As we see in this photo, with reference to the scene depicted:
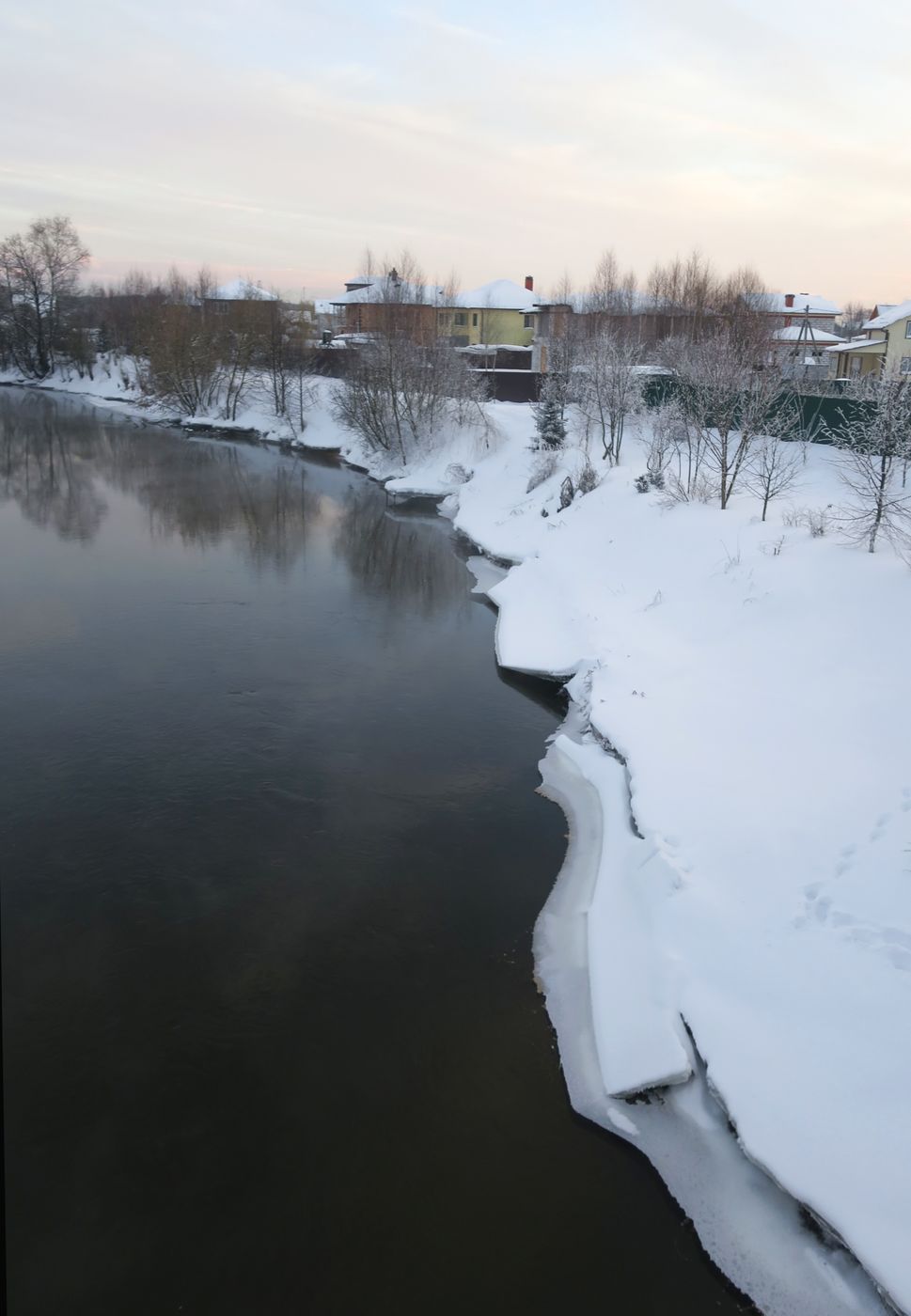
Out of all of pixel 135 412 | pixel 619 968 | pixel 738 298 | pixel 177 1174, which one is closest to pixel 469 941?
pixel 619 968

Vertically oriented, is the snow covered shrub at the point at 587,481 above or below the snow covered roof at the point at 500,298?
below

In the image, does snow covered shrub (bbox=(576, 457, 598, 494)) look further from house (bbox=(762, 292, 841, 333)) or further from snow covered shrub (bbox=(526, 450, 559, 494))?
house (bbox=(762, 292, 841, 333))

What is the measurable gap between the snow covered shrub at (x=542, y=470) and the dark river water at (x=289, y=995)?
494 inches

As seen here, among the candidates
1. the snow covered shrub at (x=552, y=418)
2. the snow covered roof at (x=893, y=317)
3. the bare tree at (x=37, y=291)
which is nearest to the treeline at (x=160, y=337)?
the bare tree at (x=37, y=291)

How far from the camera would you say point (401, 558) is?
2381 centimetres

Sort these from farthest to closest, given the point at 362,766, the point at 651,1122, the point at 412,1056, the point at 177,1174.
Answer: the point at 362,766 → the point at 412,1056 → the point at 651,1122 → the point at 177,1174

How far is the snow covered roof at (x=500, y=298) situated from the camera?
60.2 meters

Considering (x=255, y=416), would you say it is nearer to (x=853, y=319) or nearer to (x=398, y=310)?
(x=398, y=310)

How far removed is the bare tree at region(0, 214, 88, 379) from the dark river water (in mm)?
66827

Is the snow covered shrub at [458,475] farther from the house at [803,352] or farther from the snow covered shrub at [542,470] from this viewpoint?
the house at [803,352]

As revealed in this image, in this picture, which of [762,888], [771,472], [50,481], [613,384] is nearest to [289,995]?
[762,888]

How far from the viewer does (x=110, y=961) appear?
8.35 meters

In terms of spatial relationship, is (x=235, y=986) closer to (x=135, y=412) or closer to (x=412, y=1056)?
(x=412, y=1056)

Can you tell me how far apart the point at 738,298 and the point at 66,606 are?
120 ft
